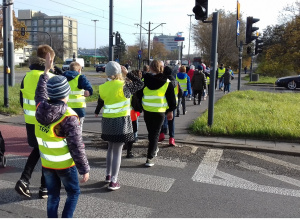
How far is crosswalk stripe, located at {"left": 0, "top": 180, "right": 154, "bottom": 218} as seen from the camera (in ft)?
12.6

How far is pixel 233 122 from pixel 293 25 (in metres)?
29.9

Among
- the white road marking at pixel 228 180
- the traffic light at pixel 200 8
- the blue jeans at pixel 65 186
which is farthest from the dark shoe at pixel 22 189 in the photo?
the traffic light at pixel 200 8

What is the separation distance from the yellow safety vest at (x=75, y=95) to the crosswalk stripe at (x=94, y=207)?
1915mm

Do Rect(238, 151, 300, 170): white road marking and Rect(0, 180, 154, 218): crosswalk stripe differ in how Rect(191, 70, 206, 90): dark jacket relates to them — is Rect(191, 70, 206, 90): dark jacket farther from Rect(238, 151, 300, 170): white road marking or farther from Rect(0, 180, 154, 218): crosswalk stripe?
Rect(0, 180, 154, 218): crosswalk stripe

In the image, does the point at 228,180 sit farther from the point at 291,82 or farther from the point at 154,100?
the point at 291,82

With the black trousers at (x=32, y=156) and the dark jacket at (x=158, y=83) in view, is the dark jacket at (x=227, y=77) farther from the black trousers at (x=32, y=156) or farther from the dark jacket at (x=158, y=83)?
the black trousers at (x=32, y=156)

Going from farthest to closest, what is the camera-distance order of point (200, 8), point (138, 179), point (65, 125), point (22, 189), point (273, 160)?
point (200, 8), point (273, 160), point (138, 179), point (22, 189), point (65, 125)

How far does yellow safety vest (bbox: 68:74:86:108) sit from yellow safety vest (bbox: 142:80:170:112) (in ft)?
3.82

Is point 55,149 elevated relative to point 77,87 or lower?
lower

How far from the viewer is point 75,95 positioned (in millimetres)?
5793

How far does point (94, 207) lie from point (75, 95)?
94.6 inches

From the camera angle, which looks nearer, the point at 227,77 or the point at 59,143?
the point at 59,143

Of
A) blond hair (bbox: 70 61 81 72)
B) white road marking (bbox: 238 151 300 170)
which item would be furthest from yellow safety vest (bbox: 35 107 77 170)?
white road marking (bbox: 238 151 300 170)

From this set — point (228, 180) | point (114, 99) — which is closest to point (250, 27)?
point (228, 180)
